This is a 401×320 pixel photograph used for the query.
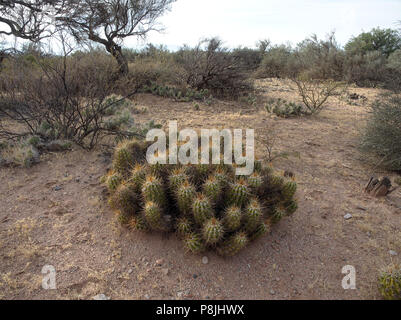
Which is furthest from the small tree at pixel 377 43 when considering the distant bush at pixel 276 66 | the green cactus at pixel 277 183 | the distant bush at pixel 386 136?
the green cactus at pixel 277 183

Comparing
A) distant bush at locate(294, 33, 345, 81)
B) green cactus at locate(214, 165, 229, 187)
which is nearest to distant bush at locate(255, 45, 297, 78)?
distant bush at locate(294, 33, 345, 81)

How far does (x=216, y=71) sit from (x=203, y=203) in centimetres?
822

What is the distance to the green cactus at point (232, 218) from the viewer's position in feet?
8.25

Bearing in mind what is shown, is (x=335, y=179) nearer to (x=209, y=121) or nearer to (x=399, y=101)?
(x=399, y=101)

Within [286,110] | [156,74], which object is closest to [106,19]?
[156,74]

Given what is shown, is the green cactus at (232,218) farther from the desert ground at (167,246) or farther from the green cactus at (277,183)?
the green cactus at (277,183)

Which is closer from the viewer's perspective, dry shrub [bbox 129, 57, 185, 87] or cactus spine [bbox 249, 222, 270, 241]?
cactus spine [bbox 249, 222, 270, 241]

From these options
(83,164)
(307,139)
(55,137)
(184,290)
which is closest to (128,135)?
(83,164)

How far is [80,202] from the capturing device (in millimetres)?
3502

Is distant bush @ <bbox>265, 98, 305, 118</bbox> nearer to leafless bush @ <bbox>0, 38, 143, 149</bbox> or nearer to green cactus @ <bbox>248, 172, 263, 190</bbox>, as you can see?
leafless bush @ <bbox>0, 38, 143, 149</bbox>

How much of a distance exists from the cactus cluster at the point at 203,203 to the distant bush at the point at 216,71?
7374mm

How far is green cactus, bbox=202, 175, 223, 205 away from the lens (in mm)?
2629

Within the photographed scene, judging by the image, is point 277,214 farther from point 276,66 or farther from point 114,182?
point 276,66

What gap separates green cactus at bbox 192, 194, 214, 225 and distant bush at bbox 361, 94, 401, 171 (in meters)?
3.50
